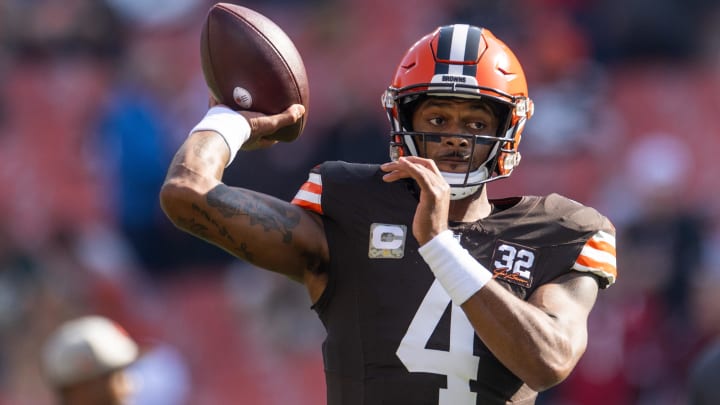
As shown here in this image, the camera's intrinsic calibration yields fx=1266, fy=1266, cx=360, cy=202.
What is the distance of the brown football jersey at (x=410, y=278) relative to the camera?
116 inches

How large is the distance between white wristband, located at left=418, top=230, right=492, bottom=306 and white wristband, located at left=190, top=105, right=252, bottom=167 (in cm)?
55

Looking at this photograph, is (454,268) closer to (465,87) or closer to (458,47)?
(465,87)

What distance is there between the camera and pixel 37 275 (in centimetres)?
757

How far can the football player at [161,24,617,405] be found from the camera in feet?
9.18

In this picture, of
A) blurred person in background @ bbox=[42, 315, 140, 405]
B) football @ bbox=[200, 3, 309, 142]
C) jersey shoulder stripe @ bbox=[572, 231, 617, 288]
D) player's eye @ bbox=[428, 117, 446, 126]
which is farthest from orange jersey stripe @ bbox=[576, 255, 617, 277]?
blurred person in background @ bbox=[42, 315, 140, 405]

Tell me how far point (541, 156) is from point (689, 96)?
94cm

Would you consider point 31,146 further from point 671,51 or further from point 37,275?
point 671,51

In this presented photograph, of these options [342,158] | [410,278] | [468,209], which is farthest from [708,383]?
[342,158]

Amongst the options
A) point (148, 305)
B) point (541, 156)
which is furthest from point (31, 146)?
point (541, 156)

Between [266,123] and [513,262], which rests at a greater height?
[266,123]

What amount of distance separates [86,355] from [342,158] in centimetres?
315

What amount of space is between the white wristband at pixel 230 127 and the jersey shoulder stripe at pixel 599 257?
0.87 meters

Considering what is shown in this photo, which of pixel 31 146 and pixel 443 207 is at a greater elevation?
pixel 443 207

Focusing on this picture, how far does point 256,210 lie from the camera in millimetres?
3033
